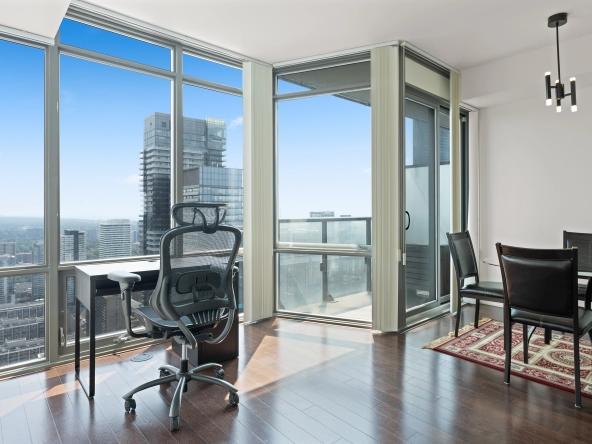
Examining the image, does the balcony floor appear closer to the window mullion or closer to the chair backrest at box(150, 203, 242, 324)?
the chair backrest at box(150, 203, 242, 324)

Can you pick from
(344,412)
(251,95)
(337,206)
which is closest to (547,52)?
(337,206)

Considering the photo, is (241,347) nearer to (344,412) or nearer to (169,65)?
(344,412)

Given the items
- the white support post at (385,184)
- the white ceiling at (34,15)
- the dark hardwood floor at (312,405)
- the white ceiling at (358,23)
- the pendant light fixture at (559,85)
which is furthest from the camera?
the white support post at (385,184)

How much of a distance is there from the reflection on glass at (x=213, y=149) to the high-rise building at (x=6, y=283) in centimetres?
153

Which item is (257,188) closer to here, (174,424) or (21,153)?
(21,153)

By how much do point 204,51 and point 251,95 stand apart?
0.64 m

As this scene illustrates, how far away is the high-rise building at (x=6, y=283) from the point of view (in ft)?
9.97

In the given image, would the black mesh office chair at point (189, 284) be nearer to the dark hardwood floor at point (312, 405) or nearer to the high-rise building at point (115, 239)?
the dark hardwood floor at point (312, 405)

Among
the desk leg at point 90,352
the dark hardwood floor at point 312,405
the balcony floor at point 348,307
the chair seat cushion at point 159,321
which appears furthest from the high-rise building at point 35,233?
the balcony floor at point 348,307

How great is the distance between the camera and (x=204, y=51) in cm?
418

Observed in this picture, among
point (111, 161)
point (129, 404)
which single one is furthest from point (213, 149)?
point (129, 404)

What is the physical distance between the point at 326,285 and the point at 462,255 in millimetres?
1476

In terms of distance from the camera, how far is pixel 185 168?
160 inches

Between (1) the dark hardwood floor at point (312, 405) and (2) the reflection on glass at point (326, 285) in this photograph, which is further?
(2) the reflection on glass at point (326, 285)
